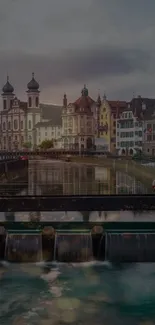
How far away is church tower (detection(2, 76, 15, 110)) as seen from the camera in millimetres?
183250

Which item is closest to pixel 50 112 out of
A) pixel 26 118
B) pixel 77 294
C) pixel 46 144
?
pixel 26 118

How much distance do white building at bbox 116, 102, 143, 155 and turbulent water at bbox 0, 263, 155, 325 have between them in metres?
88.2

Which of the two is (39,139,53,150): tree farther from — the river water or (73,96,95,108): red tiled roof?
the river water

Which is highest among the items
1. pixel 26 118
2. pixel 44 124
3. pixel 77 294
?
pixel 26 118

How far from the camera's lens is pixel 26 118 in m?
175

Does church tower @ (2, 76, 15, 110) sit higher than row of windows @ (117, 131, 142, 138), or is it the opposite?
church tower @ (2, 76, 15, 110)

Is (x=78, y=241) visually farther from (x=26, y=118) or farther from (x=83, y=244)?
(x=26, y=118)

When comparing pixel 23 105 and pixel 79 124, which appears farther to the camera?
pixel 23 105

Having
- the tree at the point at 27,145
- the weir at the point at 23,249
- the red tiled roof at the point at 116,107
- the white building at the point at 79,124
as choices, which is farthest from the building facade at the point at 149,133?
the weir at the point at 23,249

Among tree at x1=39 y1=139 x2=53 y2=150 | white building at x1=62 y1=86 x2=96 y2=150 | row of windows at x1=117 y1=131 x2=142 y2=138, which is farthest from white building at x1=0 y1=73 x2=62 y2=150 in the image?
row of windows at x1=117 y1=131 x2=142 y2=138

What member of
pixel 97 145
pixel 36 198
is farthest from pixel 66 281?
pixel 97 145

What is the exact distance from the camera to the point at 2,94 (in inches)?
7298

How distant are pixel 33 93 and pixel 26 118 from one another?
988cm

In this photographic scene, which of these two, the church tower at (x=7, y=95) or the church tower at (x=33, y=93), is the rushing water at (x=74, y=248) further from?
the church tower at (x=7, y=95)
